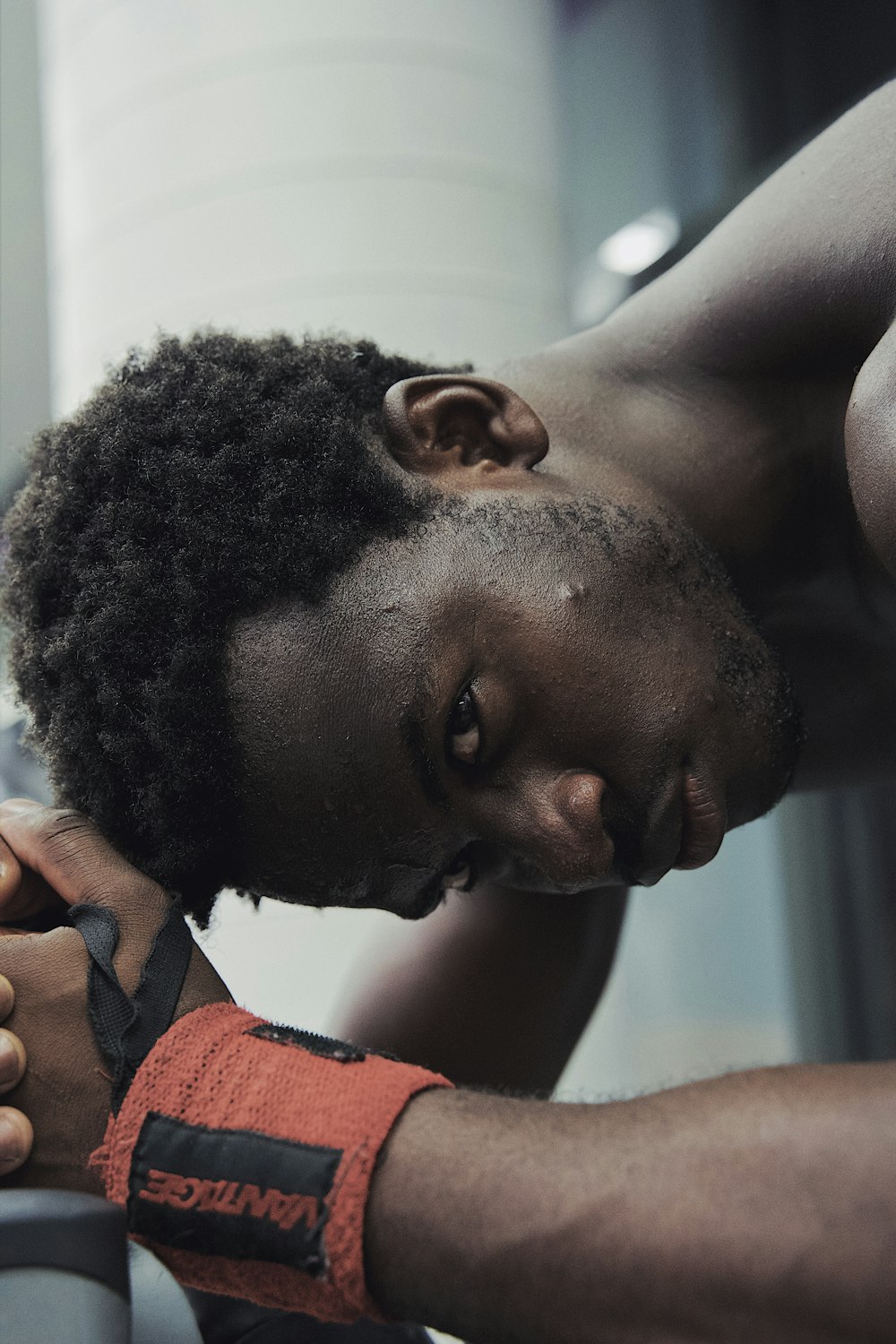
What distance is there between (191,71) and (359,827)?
1305mm

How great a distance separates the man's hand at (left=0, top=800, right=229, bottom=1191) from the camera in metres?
0.74

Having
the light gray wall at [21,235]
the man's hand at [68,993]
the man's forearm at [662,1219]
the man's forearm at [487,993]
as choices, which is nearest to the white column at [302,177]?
the man's forearm at [487,993]

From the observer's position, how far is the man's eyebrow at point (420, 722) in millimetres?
917

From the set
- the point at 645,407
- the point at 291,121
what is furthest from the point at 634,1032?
the point at 291,121

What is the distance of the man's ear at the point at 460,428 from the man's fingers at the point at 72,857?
1.28 ft

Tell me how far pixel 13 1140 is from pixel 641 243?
2351 millimetres

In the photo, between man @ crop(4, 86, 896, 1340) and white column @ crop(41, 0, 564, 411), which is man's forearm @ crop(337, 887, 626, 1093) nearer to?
man @ crop(4, 86, 896, 1340)

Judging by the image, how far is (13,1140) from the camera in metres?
0.72

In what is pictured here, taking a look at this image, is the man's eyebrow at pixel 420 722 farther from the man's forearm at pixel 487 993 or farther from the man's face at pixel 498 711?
the man's forearm at pixel 487 993

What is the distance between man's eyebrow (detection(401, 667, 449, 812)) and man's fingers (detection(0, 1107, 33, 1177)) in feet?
1.16

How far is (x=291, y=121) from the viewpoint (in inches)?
69.6

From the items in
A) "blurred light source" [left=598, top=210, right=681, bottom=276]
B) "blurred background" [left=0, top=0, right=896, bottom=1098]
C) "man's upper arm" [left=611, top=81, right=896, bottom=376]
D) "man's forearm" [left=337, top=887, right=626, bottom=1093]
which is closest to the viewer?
"man's upper arm" [left=611, top=81, right=896, bottom=376]

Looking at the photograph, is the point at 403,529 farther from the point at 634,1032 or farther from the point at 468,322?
the point at 634,1032

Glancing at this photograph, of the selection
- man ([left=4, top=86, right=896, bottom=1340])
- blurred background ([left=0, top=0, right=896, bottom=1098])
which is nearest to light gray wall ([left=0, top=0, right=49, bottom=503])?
blurred background ([left=0, top=0, right=896, bottom=1098])
